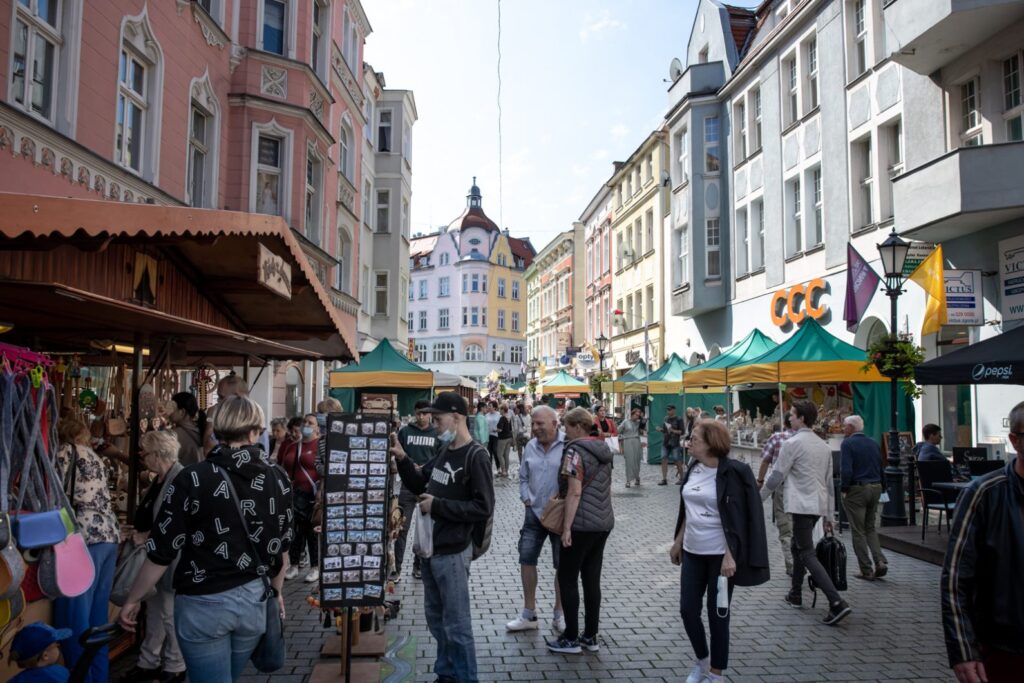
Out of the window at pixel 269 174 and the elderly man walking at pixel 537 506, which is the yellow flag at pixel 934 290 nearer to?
the elderly man walking at pixel 537 506

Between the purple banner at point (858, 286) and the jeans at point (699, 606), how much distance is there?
39.2ft

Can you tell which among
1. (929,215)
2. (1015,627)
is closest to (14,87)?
(1015,627)

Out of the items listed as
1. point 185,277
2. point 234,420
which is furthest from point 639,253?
point 234,420

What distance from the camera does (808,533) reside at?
6.91 meters

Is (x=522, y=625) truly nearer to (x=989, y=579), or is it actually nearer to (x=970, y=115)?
(x=989, y=579)

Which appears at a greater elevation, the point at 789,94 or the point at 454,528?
the point at 789,94

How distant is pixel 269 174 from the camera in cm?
1588

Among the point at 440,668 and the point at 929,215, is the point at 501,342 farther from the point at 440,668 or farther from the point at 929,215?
the point at 440,668

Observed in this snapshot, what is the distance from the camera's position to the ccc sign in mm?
19484

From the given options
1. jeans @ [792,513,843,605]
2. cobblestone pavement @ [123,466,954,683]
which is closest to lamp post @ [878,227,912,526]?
cobblestone pavement @ [123,466,954,683]

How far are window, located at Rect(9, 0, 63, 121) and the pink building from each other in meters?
0.02

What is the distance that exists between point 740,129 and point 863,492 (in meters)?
19.2

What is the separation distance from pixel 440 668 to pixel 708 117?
24.6 metres

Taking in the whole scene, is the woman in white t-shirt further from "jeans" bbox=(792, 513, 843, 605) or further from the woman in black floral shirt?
the woman in black floral shirt
